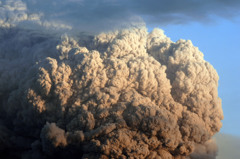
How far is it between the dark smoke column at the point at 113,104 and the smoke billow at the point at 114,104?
0.03 m

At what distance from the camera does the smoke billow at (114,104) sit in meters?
4.92

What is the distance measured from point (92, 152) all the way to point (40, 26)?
31.5 feet

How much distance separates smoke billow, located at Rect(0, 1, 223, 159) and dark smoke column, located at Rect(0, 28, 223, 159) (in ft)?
0.09

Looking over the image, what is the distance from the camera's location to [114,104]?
5.73 meters

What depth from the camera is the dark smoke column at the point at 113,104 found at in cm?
491

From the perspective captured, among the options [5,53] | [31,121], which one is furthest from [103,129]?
[5,53]

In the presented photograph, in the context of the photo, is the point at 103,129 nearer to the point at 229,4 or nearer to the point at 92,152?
the point at 92,152

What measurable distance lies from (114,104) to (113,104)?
1.3 inches

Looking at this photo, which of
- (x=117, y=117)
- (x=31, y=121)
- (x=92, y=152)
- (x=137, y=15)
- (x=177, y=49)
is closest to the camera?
(x=92, y=152)

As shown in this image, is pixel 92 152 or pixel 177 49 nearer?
pixel 92 152

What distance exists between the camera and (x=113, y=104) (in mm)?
5719

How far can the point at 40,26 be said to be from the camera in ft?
37.3

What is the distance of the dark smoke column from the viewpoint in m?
4.91

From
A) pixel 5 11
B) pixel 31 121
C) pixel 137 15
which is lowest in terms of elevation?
pixel 31 121
